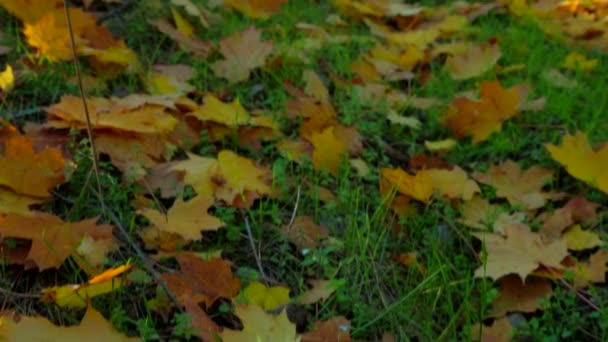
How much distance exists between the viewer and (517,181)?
6.41 ft

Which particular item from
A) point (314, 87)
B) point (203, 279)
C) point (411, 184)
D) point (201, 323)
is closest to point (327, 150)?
point (411, 184)

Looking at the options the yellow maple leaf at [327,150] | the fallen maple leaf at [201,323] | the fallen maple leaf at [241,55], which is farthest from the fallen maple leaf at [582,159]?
the fallen maple leaf at [201,323]

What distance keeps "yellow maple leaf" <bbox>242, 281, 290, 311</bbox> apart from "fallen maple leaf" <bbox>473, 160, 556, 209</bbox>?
2.27ft

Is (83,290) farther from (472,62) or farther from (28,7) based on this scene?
(472,62)

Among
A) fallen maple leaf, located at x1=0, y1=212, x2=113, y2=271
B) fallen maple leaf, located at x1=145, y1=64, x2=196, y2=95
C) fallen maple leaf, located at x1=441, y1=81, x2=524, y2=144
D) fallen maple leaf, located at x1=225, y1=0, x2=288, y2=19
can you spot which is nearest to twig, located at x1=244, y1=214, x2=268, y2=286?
fallen maple leaf, located at x1=0, y1=212, x2=113, y2=271

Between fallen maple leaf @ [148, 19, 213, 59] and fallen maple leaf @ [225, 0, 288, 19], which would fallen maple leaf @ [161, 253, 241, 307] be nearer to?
fallen maple leaf @ [148, 19, 213, 59]

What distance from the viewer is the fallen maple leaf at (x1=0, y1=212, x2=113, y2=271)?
4.52ft

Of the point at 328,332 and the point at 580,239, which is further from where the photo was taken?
the point at 580,239

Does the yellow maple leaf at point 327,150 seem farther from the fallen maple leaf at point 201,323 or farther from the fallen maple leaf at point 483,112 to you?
the fallen maple leaf at point 201,323

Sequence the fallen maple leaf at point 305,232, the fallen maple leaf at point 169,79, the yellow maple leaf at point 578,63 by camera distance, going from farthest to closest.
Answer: the yellow maple leaf at point 578,63 → the fallen maple leaf at point 169,79 → the fallen maple leaf at point 305,232

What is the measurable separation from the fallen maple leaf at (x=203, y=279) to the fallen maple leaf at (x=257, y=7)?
4.55ft

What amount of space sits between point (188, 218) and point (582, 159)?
971 millimetres

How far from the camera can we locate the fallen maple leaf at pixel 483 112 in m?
2.14

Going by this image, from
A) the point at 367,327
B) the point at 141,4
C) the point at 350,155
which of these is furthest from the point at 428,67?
the point at 367,327
